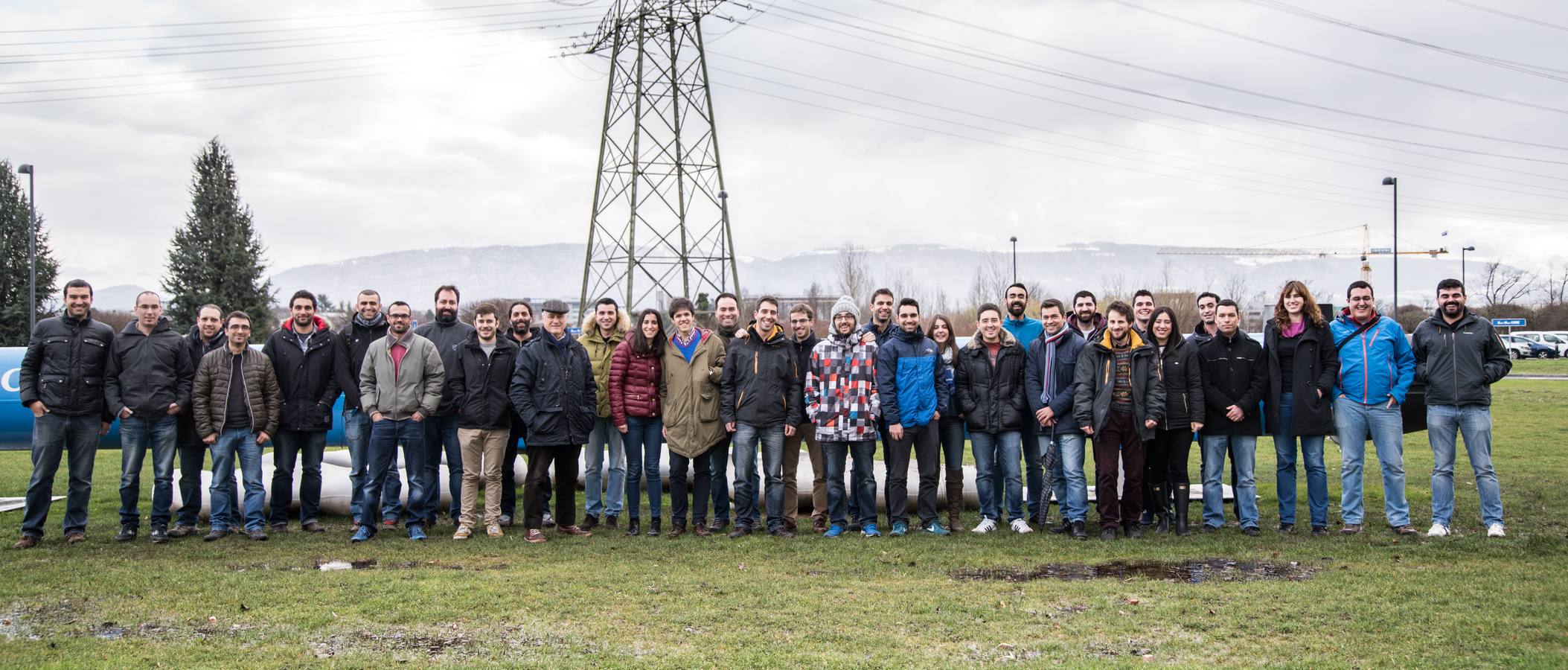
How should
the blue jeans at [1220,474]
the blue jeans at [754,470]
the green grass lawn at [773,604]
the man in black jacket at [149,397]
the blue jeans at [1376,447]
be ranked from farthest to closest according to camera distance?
the blue jeans at [754,470] < the blue jeans at [1220,474] < the man in black jacket at [149,397] < the blue jeans at [1376,447] < the green grass lawn at [773,604]

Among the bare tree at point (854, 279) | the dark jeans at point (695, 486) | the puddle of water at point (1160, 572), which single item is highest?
the bare tree at point (854, 279)

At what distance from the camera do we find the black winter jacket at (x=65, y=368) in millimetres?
8438

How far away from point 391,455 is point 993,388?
17.0 ft

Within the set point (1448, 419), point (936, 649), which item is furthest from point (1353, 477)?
point (936, 649)

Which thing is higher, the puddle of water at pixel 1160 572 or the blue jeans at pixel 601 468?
the blue jeans at pixel 601 468

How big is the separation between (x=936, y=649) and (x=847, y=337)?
3.87 m

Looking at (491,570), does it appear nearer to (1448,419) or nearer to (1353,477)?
(1353,477)

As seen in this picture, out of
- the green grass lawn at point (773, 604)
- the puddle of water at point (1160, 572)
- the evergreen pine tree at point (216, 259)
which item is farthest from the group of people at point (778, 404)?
the evergreen pine tree at point (216, 259)

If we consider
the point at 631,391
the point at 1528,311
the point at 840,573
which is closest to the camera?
the point at 840,573

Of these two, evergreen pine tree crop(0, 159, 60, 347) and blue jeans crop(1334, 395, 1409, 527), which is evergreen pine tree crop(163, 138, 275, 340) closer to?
evergreen pine tree crop(0, 159, 60, 347)

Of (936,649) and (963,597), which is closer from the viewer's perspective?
(936,649)

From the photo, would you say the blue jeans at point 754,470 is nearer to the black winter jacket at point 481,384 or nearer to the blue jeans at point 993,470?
the blue jeans at point 993,470

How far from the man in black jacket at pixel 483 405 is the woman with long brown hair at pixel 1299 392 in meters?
6.48

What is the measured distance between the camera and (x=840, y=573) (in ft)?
23.7
